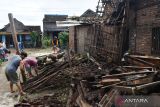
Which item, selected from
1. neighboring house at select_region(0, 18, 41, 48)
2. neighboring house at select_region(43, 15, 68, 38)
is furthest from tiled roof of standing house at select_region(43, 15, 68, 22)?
neighboring house at select_region(0, 18, 41, 48)

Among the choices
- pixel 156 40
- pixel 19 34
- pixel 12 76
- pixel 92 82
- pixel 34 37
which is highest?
pixel 156 40

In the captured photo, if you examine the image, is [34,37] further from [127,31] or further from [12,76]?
[12,76]

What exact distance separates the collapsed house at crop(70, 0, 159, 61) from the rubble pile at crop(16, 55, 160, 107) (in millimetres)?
1743

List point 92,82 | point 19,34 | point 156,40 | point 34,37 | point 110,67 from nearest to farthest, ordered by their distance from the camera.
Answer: point 92,82, point 156,40, point 110,67, point 34,37, point 19,34

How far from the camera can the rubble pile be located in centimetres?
742

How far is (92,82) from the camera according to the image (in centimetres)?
907

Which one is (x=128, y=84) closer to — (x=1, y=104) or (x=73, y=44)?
(x=1, y=104)

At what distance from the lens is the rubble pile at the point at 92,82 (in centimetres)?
742

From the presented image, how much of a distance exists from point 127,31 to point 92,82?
6.23m

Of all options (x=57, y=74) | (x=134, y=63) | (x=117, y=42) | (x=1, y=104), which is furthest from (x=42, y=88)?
(x=117, y=42)

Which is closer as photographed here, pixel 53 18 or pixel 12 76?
pixel 12 76

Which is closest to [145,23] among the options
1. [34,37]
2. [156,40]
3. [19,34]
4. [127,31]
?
[156,40]

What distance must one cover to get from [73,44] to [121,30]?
10.8 meters

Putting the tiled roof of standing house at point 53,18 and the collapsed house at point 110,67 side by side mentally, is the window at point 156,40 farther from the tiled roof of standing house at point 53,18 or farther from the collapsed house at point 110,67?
the tiled roof of standing house at point 53,18
